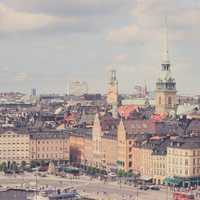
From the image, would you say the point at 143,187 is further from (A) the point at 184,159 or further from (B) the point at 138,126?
(B) the point at 138,126

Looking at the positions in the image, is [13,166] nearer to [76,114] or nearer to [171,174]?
[171,174]

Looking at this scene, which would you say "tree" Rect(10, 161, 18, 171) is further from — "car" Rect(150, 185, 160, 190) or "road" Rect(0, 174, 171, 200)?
"car" Rect(150, 185, 160, 190)

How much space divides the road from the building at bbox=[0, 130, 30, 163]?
14.9 meters

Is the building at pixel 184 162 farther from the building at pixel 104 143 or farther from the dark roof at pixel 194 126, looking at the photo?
the dark roof at pixel 194 126

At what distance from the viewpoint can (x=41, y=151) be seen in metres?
126

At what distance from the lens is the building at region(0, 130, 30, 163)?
125 meters

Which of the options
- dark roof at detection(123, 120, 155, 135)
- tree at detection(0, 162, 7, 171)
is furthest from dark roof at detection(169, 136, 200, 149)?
tree at detection(0, 162, 7, 171)

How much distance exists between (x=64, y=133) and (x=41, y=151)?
4.69 m

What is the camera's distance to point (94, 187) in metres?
93.8

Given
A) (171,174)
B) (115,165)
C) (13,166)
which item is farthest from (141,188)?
(13,166)

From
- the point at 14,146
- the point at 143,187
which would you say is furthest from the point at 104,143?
the point at 143,187

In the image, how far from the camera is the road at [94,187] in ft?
280

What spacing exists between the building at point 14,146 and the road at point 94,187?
588 inches

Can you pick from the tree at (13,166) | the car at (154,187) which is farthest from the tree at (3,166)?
the car at (154,187)
